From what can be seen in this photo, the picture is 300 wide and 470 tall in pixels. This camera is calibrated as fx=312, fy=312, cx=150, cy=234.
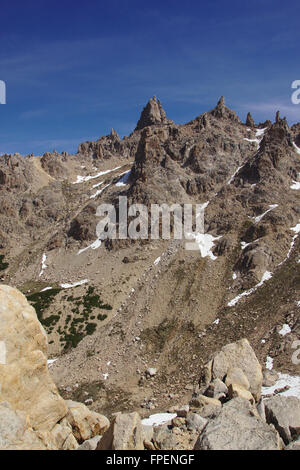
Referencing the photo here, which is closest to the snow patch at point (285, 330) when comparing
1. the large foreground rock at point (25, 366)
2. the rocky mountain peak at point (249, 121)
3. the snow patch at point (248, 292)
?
the snow patch at point (248, 292)

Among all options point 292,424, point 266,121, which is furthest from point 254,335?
point 266,121

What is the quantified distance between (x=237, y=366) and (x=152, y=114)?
166m

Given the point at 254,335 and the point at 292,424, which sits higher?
the point at 292,424

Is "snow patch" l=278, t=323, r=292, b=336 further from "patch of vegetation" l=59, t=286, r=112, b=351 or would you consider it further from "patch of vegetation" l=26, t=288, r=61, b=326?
"patch of vegetation" l=26, t=288, r=61, b=326

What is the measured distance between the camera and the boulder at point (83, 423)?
17.7 m

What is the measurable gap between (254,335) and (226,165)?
61.5 meters

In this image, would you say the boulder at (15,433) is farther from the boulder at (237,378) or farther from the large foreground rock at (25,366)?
the boulder at (237,378)

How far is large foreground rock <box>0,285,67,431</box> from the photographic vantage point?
14672mm

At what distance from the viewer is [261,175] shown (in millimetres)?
82375

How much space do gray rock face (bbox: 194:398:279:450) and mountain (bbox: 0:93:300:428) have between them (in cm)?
2248

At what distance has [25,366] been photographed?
15469 millimetres

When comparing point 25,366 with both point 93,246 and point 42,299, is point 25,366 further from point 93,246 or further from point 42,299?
point 93,246

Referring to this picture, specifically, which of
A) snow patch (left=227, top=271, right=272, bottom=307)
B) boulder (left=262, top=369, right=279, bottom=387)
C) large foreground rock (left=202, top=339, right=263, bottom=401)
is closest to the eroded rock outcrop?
large foreground rock (left=202, top=339, right=263, bottom=401)
